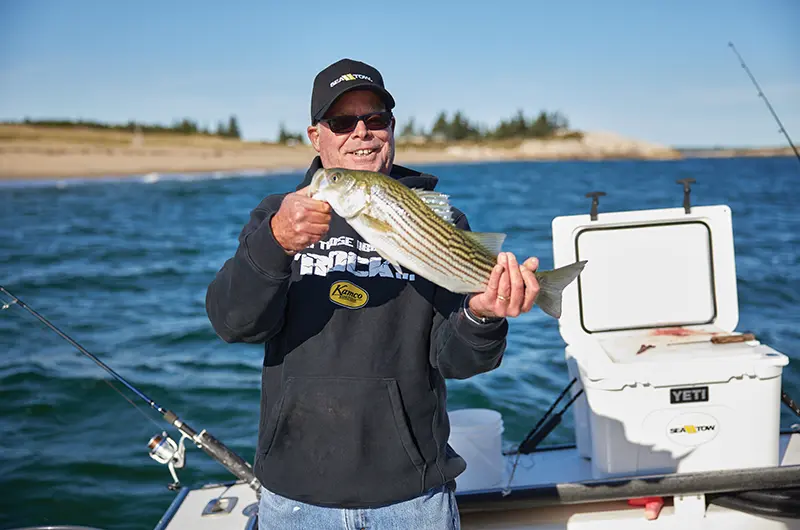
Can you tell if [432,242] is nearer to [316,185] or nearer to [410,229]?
[410,229]

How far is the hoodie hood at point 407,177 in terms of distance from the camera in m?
2.87

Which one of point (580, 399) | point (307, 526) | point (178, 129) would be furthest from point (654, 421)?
point (178, 129)

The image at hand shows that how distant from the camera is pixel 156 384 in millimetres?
9859

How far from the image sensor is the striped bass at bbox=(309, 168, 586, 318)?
8.10 ft

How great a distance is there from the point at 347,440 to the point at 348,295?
0.54 meters

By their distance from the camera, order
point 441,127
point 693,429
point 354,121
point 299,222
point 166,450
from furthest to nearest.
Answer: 1. point 441,127
2. point 166,450
3. point 693,429
4. point 354,121
5. point 299,222

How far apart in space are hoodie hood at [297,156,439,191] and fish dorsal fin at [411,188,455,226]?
201mm

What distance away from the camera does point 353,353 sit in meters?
2.62

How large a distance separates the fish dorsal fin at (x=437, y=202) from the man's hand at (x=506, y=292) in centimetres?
28

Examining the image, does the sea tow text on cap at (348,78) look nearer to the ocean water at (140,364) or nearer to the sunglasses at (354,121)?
the sunglasses at (354,121)

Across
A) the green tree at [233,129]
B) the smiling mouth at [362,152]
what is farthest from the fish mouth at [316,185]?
the green tree at [233,129]

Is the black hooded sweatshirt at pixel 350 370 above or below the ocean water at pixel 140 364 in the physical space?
above

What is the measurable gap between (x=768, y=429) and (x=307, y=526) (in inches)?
113

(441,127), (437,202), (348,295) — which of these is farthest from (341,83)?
(441,127)
